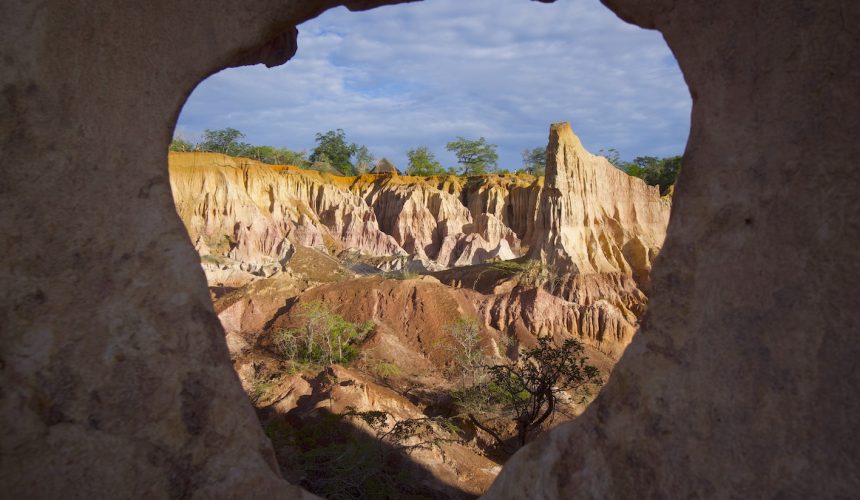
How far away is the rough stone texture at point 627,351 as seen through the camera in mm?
2248

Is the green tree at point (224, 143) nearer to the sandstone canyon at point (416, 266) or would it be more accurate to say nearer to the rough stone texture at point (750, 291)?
the sandstone canyon at point (416, 266)

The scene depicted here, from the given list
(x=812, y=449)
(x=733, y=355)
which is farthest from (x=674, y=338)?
(x=812, y=449)

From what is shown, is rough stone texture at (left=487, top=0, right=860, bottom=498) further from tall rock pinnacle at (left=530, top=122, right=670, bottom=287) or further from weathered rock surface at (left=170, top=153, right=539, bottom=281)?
weathered rock surface at (left=170, top=153, right=539, bottom=281)

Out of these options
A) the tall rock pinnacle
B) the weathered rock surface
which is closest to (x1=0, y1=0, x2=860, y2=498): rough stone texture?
the tall rock pinnacle

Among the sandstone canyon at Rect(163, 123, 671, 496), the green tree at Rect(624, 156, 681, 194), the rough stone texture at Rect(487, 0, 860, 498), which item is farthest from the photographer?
the green tree at Rect(624, 156, 681, 194)

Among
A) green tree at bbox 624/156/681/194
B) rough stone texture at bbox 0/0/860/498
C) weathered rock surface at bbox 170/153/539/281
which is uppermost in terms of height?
green tree at bbox 624/156/681/194

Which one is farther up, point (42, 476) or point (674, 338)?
point (674, 338)

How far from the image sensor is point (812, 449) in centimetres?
218

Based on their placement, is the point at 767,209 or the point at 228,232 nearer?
the point at 767,209

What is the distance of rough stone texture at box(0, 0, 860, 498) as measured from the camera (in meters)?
2.25

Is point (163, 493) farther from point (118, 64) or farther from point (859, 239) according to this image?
point (859, 239)

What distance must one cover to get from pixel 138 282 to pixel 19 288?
51 centimetres

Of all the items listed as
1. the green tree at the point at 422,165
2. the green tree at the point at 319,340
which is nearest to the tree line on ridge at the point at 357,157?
the green tree at the point at 422,165

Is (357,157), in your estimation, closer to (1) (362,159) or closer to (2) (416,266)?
(1) (362,159)
